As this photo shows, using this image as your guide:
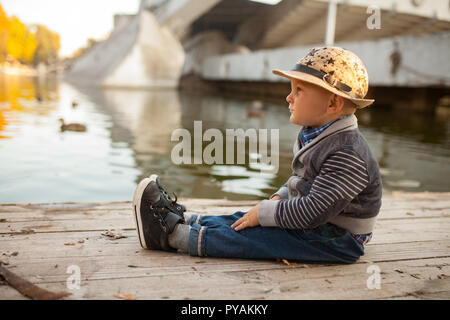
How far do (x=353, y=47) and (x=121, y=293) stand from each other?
16.6 meters

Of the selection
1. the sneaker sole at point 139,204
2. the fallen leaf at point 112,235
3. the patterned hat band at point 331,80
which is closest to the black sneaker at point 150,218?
the sneaker sole at point 139,204

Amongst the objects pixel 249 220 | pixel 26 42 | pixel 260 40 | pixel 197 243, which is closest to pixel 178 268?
pixel 197 243

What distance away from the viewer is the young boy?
2.10 meters

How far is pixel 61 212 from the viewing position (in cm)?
301

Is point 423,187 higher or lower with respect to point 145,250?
lower

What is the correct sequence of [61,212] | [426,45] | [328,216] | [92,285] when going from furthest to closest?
[426,45] → [61,212] → [328,216] → [92,285]

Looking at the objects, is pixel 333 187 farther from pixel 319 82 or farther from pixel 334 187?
pixel 319 82

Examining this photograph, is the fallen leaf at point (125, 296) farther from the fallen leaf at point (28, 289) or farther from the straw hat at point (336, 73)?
the straw hat at point (336, 73)

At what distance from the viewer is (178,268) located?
214 centimetres

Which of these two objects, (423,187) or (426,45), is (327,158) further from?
(426,45)

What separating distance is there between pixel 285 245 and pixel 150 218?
738mm

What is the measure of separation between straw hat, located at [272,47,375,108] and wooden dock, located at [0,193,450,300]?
2.94 feet

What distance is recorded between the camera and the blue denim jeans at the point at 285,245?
89.1 inches

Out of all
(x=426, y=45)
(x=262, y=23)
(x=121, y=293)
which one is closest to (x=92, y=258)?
(x=121, y=293)
